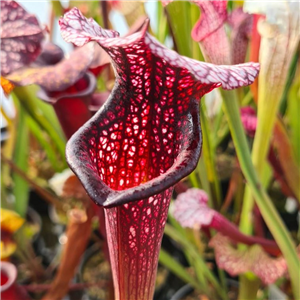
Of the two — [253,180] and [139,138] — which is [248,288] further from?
[139,138]

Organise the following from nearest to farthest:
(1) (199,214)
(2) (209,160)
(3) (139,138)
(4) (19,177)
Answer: (3) (139,138) < (1) (199,214) < (2) (209,160) < (4) (19,177)

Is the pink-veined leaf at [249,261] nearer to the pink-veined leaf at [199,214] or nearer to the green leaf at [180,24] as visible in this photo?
the pink-veined leaf at [199,214]

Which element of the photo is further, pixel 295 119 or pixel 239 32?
pixel 295 119

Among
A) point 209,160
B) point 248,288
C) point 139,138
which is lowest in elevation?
point 248,288

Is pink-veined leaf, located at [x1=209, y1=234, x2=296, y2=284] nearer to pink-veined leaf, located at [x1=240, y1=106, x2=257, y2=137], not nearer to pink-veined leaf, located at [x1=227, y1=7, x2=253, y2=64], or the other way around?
pink-veined leaf, located at [x1=240, y1=106, x2=257, y2=137]

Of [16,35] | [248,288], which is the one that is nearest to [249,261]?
[248,288]

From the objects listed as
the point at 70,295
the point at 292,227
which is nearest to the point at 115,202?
the point at 70,295

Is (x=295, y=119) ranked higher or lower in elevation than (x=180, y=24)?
lower
